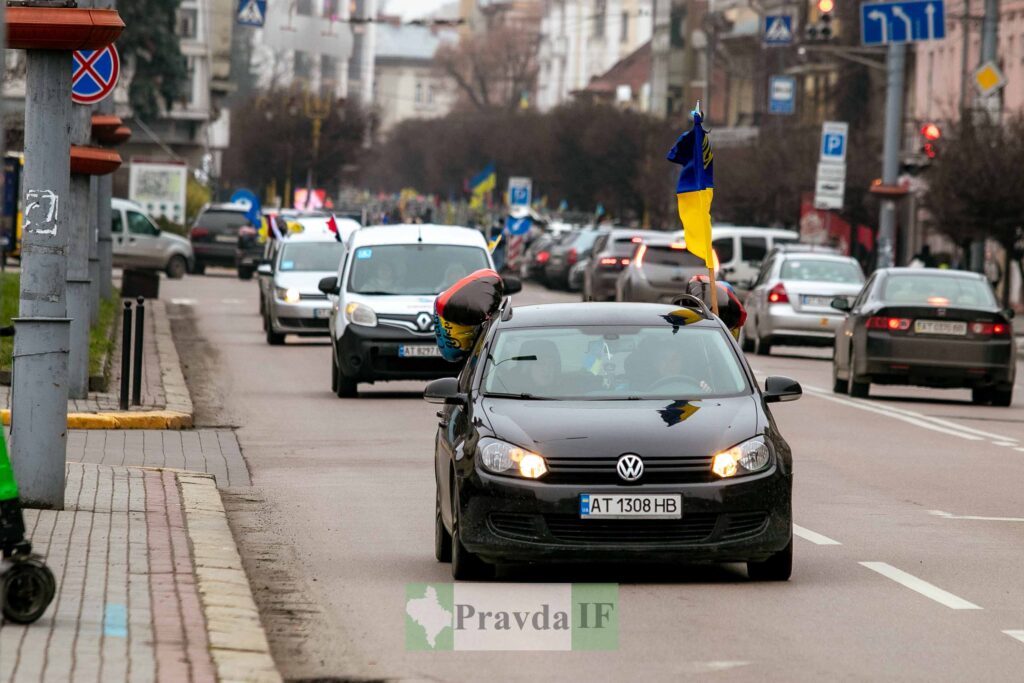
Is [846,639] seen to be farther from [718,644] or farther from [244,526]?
[244,526]

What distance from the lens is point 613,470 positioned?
33.3 ft

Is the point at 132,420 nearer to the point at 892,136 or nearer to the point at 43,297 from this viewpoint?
the point at 43,297

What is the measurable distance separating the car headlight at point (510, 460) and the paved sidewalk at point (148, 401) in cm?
898

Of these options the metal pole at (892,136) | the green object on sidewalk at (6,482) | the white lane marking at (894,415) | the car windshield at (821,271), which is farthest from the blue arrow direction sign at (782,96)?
the green object on sidewalk at (6,482)

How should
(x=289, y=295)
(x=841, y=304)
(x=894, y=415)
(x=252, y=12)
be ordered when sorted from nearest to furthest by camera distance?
(x=894, y=415) < (x=841, y=304) < (x=289, y=295) < (x=252, y=12)

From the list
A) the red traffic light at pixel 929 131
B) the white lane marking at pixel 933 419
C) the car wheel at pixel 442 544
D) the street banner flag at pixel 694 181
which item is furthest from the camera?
the red traffic light at pixel 929 131

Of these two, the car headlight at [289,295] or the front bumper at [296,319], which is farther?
the car headlight at [289,295]

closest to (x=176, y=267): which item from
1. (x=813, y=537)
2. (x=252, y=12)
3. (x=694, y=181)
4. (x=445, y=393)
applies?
(x=252, y=12)

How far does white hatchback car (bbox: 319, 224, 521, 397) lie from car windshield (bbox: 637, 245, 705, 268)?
529 inches

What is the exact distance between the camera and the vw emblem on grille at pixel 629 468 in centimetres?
1013

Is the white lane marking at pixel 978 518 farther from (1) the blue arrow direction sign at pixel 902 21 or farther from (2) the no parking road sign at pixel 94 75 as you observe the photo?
(1) the blue arrow direction sign at pixel 902 21

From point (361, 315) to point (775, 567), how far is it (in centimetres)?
1371

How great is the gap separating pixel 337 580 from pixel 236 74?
16505 centimetres

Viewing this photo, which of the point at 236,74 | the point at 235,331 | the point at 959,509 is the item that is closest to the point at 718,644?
the point at 959,509
